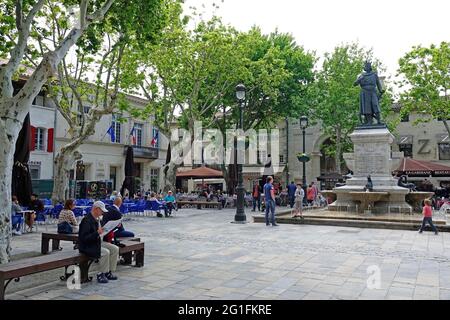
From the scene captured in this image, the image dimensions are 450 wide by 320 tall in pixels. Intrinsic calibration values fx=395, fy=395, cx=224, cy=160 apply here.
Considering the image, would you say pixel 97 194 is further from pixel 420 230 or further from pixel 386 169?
pixel 420 230

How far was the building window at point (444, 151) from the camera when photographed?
1411 inches

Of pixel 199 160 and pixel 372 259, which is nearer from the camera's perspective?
pixel 372 259

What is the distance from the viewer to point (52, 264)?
5.59m

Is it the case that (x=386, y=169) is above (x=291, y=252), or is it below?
above

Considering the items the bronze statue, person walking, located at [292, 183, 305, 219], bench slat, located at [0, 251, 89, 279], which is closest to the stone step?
person walking, located at [292, 183, 305, 219]

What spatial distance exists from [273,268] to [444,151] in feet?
114

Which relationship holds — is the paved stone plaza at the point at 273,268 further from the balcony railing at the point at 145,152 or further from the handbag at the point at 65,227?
the balcony railing at the point at 145,152

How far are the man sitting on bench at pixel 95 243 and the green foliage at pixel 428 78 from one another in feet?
81.3

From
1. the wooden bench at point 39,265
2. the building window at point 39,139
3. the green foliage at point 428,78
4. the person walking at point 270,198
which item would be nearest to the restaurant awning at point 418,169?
the green foliage at point 428,78

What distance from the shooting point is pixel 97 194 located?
85.0ft

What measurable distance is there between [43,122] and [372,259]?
27.3 m
